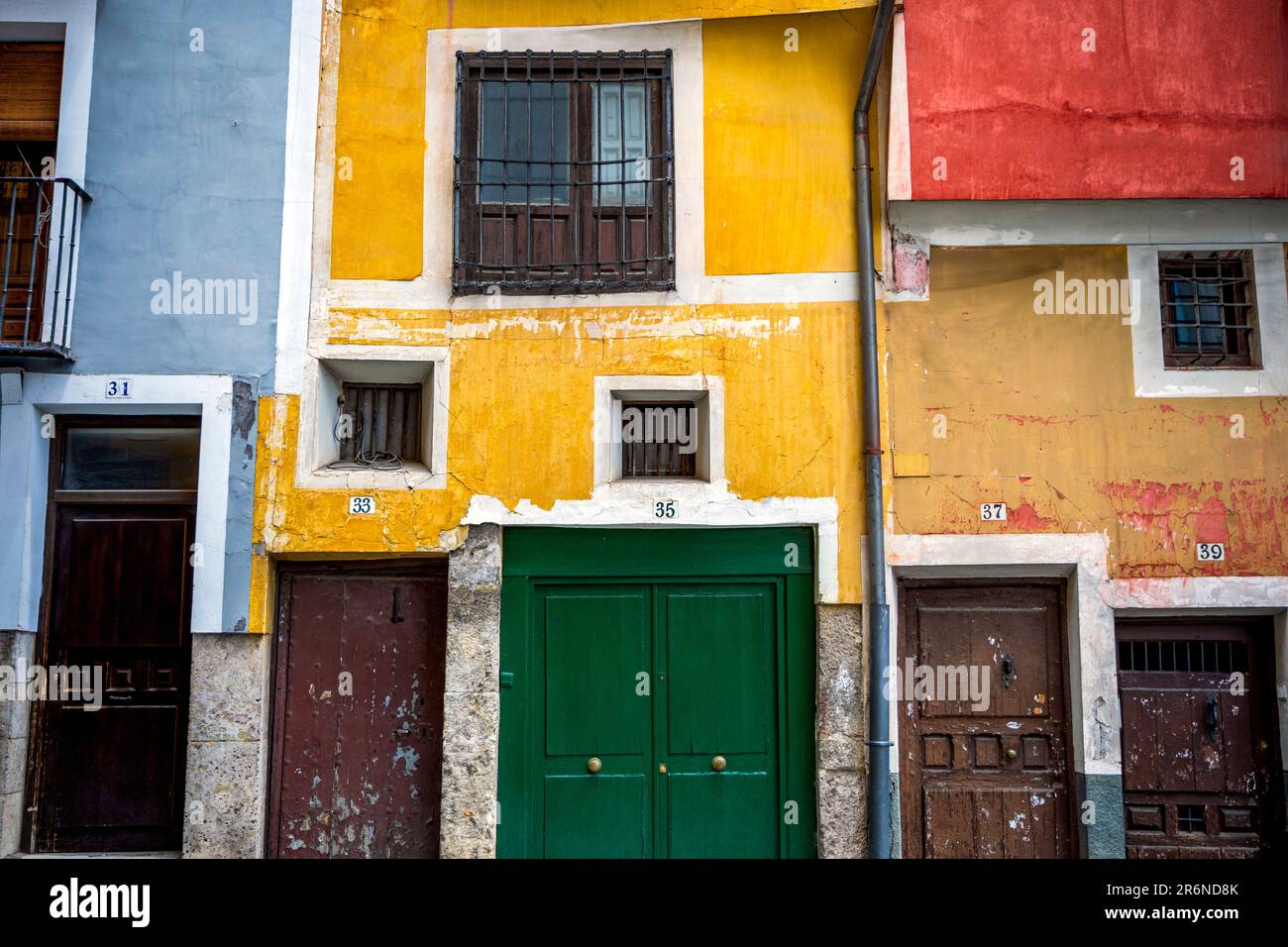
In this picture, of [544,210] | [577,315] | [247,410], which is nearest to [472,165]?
[544,210]

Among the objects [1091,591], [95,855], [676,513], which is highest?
[676,513]

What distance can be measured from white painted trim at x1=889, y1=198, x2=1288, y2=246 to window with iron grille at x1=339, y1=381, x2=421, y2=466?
376 cm

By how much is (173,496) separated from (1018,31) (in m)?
6.76

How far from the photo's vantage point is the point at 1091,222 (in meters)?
8.09

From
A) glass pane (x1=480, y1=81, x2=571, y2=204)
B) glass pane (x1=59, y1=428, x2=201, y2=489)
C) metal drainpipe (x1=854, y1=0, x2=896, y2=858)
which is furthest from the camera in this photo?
glass pane (x1=480, y1=81, x2=571, y2=204)

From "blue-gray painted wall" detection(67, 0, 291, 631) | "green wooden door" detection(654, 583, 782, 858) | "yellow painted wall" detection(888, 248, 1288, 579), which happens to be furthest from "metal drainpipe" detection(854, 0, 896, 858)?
"blue-gray painted wall" detection(67, 0, 291, 631)

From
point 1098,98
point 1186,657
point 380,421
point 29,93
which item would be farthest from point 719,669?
point 29,93

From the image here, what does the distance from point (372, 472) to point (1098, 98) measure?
224 inches

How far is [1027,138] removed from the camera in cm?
786

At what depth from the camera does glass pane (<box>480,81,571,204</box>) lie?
824 centimetres

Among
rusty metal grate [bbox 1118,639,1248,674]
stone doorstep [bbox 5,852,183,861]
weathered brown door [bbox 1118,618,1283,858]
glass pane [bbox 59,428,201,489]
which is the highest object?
glass pane [bbox 59,428,201,489]

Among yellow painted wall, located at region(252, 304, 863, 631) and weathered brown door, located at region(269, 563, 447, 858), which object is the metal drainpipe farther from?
weathered brown door, located at region(269, 563, 447, 858)

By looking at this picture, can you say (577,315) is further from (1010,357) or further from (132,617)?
(132,617)

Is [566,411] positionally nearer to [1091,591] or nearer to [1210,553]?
[1091,591]
